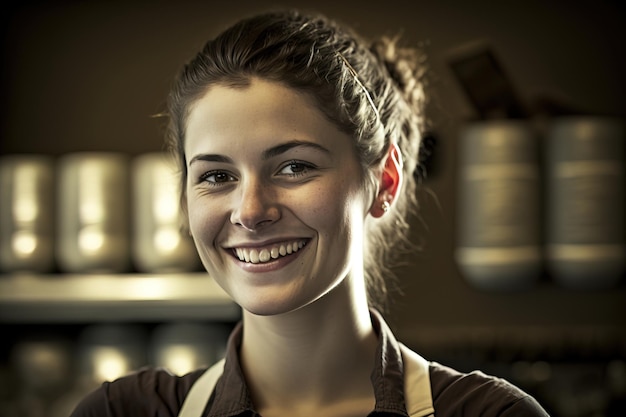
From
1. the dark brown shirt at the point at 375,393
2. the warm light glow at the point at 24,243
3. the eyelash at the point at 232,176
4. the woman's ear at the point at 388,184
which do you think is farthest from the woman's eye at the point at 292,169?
the warm light glow at the point at 24,243

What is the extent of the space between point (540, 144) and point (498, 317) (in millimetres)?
505

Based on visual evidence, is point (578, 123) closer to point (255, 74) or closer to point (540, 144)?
point (540, 144)

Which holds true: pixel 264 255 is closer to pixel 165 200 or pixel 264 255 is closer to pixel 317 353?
pixel 317 353

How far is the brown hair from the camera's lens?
107 centimetres

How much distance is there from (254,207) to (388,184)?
0.76 ft

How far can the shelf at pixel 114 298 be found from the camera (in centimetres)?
195

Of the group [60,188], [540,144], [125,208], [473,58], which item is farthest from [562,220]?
[60,188]

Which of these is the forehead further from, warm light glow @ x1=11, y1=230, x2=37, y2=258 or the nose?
warm light glow @ x1=11, y1=230, x2=37, y2=258

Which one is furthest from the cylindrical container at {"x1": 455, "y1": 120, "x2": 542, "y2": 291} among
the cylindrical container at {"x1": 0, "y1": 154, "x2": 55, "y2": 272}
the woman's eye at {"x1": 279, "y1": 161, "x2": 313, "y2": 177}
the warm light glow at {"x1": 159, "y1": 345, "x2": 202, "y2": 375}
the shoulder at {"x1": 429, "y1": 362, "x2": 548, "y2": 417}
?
the woman's eye at {"x1": 279, "y1": 161, "x2": 313, "y2": 177}

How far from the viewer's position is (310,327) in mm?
1109

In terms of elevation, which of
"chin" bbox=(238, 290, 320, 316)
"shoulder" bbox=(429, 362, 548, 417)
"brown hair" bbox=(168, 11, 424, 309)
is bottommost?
"shoulder" bbox=(429, 362, 548, 417)

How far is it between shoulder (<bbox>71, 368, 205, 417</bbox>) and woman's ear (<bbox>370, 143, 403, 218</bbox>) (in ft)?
1.16

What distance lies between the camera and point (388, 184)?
3.81 feet

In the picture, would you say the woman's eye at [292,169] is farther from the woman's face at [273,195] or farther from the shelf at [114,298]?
the shelf at [114,298]
